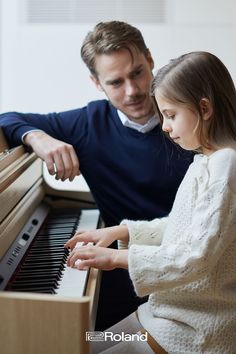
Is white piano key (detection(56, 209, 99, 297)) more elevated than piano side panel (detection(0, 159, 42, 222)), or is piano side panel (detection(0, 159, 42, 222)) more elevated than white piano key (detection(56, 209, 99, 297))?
piano side panel (detection(0, 159, 42, 222))

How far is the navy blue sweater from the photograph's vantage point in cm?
174

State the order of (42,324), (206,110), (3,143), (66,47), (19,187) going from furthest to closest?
(66,47)
(3,143)
(19,187)
(206,110)
(42,324)

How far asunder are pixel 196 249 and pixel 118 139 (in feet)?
2.62

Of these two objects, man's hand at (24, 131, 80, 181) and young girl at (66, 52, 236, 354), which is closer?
young girl at (66, 52, 236, 354)

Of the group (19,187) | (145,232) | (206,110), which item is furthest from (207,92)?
(19,187)

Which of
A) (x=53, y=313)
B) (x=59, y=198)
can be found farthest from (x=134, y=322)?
(x=59, y=198)

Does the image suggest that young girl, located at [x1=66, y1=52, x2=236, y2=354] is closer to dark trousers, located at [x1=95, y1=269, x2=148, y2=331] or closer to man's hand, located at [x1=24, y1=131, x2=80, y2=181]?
man's hand, located at [x1=24, y1=131, x2=80, y2=181]

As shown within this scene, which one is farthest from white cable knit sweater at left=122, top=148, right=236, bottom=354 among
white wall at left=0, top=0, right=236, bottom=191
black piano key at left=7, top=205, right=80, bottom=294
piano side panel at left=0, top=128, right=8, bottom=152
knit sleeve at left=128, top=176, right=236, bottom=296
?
white wall at left=0, top=0, right=236, bottom=191

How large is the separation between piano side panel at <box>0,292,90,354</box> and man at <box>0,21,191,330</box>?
71 cm

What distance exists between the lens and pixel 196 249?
3.51ft

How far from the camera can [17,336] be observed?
1005 millimetres

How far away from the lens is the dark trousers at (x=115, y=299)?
5.90ft

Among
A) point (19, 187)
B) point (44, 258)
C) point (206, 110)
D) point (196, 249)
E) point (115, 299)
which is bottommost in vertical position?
point (115, 299)

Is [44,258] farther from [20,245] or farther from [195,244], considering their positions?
[195,244]
